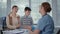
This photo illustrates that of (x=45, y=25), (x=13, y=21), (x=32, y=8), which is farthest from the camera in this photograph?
(x=32, y=8)

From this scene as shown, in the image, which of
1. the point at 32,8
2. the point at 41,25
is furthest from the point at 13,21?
the point at 32,8

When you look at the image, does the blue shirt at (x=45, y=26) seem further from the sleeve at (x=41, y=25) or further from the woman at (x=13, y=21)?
the woman at (x=13, y=21)

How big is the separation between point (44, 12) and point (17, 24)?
69.0 inches

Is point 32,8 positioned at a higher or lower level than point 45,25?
higher

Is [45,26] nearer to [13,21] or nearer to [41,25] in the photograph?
[41,25]

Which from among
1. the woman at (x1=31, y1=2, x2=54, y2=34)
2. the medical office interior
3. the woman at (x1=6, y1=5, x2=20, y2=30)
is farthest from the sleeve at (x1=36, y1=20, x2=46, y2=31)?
the medical office interior

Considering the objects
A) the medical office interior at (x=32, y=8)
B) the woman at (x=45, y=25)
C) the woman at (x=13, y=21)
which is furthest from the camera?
the medical office interior at (x=32, y=8)

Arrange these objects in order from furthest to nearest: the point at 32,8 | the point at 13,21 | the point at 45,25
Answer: the point at 32,8, the point at 13,21, the point at 45,25

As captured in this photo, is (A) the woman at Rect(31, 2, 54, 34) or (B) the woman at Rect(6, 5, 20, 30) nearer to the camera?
(A) the woman at Rect(31, 2, 54, 34)

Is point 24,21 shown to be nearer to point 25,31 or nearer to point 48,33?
point 25,31

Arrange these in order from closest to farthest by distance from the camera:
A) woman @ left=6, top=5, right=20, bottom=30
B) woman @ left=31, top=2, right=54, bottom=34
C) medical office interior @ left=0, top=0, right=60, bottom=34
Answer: woman @ left=31, top=2, right=54, bottom=34, woman @ left=6, top=5, right=20, bottom=30, medical office interior @ left=0, top=0, right=60, bottom=34

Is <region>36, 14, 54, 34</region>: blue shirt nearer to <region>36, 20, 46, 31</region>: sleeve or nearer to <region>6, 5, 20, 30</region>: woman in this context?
<region>36, 20, 46, 31</region>: sleeve

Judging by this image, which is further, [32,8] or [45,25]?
[32,8]

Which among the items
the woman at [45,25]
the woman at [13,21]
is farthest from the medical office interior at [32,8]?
the woman at [45,25]
